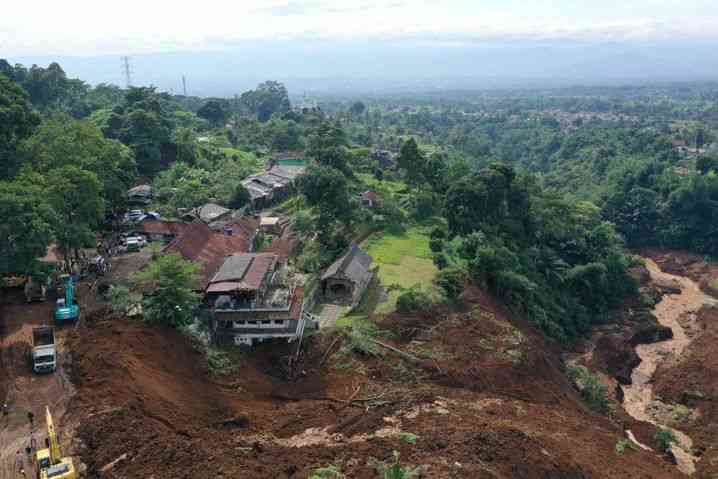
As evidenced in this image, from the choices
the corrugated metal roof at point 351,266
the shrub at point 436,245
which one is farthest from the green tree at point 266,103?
the corrugated metal roof at point 351,266

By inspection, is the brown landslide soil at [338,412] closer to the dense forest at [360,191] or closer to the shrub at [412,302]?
the shrub at [412,302]

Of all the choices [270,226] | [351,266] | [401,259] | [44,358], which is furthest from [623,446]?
[270,226]

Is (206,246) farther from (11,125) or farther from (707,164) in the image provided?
(707,164)

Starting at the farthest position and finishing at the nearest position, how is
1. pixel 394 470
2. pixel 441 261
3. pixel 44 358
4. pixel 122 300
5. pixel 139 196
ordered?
pixel 139 196 < pixel 441 261 < pixel 122 300 < pixel 44 358 < pixel 394 470

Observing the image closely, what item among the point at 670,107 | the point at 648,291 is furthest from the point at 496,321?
the point at 670,107

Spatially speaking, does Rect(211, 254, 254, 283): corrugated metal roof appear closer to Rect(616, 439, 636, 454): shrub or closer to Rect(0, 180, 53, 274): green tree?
Rect(0, 180, 53, 274): green tree
